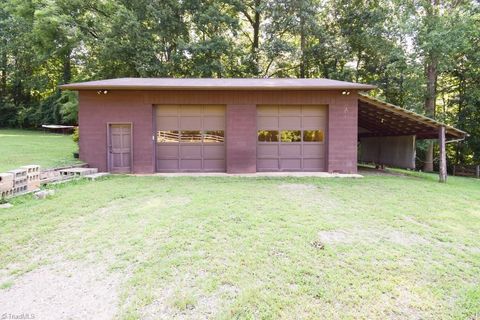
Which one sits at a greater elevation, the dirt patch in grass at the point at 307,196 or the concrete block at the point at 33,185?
the concrete block at the point at 33,185

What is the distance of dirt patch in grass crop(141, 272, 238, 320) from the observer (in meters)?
2.61

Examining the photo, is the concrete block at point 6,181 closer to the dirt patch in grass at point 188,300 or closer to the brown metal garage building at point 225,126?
the brown metal garage building at point 225,126

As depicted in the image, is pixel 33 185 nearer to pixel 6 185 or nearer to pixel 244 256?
pixel 6 185

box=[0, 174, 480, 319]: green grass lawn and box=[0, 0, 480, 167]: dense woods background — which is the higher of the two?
box=[0, 0, 480, 167]: dense woods background

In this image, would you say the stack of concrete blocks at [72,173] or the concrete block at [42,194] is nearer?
the concrete block at [42,194]

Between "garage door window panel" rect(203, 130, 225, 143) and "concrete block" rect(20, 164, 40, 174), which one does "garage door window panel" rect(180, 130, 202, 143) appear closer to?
"garage door window panel" rect(203, 130, 225, 143)

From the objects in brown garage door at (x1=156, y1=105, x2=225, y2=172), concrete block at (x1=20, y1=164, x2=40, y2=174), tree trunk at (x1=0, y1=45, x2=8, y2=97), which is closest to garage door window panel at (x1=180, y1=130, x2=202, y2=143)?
brown garage door at (x1=156, y1=105, x2=225, y2=172)

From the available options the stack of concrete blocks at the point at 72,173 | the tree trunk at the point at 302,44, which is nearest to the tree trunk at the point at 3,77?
the tree trunk at the point at 302,44

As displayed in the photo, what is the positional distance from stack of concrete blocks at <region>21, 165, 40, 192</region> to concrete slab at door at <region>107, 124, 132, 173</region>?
321cm

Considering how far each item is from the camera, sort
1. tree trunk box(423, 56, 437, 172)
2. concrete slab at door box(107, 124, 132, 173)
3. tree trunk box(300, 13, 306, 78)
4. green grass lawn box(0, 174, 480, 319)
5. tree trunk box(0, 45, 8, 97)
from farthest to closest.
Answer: tree trunk box(0, 45, 8, 97) < tree trunk box(300, 13, 306, 78) < tree trunk box(423, 56, 437, 172) < concrete slab at door box(107, 124, 132, 173) < green grass lawn box(0, 174, 480, 319)

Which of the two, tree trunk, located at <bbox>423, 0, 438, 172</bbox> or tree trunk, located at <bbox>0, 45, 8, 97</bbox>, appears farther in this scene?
tree trunk, located at <bbox>0, 45, 8, 97</bbox>

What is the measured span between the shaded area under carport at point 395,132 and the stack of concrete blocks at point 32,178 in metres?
9.41

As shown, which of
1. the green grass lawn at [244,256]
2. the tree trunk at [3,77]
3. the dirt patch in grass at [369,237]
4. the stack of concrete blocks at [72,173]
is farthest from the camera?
the tree trunk at [3,77]

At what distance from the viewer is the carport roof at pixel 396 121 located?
9.44 m
